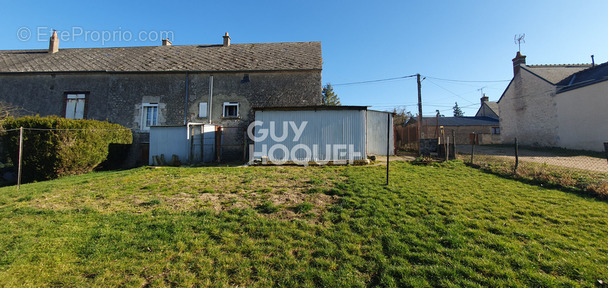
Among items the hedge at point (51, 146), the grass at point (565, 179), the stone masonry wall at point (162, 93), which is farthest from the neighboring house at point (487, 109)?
the hedge at point (51, 146)

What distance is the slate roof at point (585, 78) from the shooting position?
15.3 m

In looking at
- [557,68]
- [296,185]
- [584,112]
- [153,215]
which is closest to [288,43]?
[296,185]

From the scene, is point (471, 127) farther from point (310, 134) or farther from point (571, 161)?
point (310, 134)

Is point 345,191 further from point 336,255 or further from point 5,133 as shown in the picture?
point 5,133

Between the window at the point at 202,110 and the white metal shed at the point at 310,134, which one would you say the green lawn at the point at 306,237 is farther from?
Answer: the window at the point at 202,110

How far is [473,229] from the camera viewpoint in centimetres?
382

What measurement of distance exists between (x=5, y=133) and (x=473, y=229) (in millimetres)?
15836

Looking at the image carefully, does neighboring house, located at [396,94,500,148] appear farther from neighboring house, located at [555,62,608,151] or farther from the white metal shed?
the white metal shed

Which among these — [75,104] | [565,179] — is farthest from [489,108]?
[75,104]

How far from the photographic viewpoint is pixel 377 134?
14023 mm

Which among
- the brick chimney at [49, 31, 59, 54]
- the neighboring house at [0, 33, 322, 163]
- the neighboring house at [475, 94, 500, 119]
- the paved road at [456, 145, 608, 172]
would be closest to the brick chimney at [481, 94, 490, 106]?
the neighboring house at [475, 94, 500, 119]

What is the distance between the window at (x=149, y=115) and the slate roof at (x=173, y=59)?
7.36 feet

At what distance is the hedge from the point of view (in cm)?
896

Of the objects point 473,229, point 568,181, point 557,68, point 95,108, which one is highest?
point 557,68
